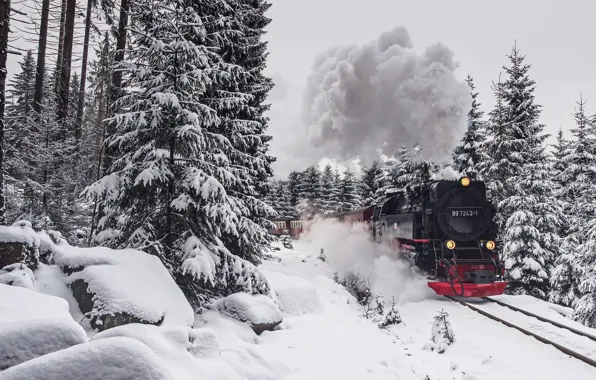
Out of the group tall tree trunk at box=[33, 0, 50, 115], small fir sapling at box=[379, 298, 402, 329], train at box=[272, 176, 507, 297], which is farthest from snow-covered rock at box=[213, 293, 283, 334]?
tall tree trunk at box=[33, 0, 50, 115]

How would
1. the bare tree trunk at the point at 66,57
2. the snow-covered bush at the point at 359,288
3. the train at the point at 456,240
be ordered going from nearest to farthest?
1. the train at the point at 456,240
2. the bare tree trunk at the point at 66,57
3. the snow-covered bush at the point at 359,288

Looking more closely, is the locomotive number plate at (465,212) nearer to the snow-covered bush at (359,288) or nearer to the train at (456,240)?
the train at (456,240)

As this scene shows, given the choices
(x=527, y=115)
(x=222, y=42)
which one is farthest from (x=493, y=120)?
(x=222, y=42)

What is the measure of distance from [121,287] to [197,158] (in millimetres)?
3332

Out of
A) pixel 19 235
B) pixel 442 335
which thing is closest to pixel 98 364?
pixel 19 235

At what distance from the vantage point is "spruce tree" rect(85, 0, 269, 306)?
6906 mm

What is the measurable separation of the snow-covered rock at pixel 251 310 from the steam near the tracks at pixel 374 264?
7.09m

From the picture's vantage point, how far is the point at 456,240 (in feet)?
41.2

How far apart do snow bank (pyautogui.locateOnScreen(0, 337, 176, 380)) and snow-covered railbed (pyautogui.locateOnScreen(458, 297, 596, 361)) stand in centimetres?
847

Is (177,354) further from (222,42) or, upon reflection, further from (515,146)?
(515,146)

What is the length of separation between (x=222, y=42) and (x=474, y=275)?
33.9 feet

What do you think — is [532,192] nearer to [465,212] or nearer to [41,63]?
[465,212]

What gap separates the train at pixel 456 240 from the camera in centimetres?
1189

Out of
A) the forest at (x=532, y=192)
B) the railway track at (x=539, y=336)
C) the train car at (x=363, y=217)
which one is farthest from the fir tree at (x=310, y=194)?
the railway track at (x=539, y=336)
